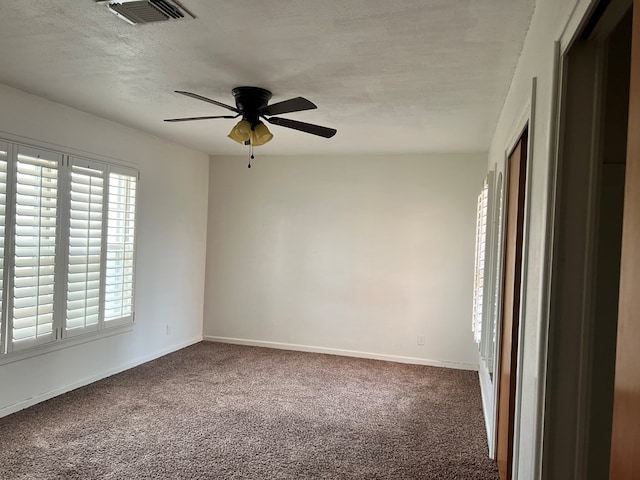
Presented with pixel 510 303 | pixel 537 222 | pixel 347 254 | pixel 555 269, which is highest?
pixel 537 222

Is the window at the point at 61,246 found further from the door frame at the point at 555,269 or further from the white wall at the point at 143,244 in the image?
the door frame at the point at 555,269

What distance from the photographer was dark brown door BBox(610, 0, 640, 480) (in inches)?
28.6

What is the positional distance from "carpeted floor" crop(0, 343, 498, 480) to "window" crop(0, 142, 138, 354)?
2.09 feet

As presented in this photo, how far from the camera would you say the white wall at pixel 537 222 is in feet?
4.56

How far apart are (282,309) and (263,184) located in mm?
1604

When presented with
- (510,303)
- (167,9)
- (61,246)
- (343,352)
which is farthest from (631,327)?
(343,352)

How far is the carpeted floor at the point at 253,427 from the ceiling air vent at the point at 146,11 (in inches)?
96.3

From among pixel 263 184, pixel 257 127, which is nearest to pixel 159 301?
pixel 263 184

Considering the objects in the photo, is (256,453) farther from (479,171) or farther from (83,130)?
(479,171)

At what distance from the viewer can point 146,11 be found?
201 cm

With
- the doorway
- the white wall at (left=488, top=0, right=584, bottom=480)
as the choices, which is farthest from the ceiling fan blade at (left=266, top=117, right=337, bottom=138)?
the doorway

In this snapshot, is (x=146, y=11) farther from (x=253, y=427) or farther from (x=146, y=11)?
(x=253, y=427)

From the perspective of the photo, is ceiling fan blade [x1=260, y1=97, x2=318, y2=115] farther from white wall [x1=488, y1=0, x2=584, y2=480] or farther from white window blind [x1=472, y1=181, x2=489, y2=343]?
white window blind [x1=472, y1=181, x2=489, y2=343]

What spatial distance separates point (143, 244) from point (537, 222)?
408cm
